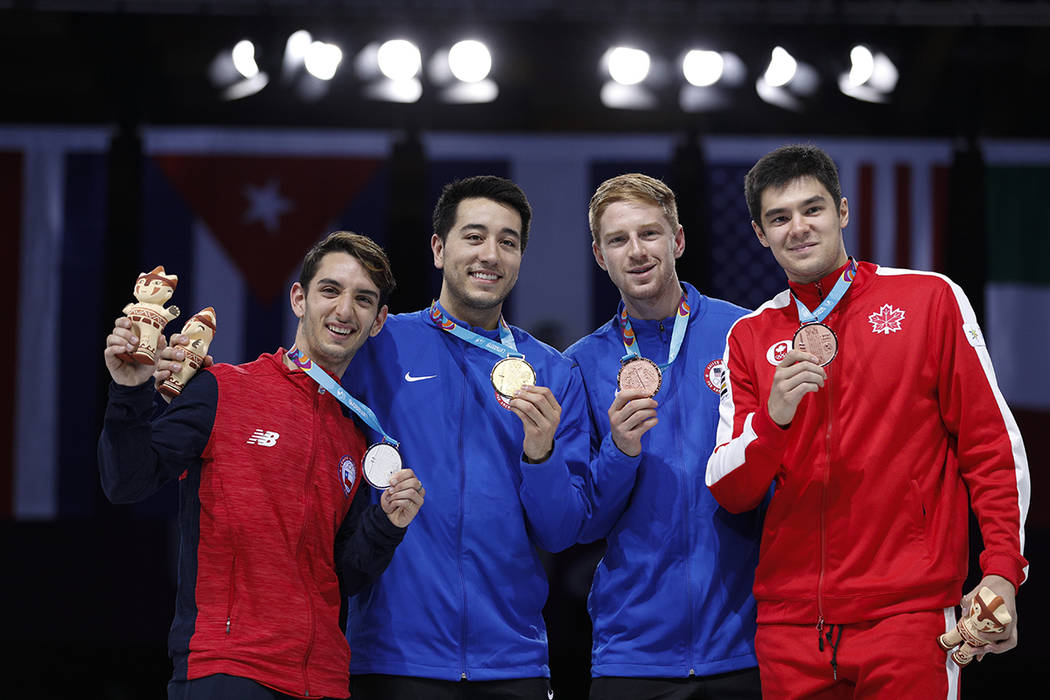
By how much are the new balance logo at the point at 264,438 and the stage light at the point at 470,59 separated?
14.3 ft

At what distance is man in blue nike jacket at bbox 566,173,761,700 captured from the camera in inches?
106

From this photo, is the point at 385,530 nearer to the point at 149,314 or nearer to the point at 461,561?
the point at 461,561

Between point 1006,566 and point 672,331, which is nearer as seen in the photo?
point 1006,566

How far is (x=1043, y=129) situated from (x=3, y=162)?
277 inches

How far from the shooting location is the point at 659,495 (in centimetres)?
280

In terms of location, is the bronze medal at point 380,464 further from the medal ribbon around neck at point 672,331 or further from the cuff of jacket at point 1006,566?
the cuff of jacket at point 1006,566

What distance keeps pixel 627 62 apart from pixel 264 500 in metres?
4.73

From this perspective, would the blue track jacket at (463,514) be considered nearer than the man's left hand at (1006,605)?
No

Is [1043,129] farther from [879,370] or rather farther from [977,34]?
[879,370]

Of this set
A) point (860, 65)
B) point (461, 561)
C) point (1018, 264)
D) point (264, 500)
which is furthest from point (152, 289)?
point (1018, 264)

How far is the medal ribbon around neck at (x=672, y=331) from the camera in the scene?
9.59 ft

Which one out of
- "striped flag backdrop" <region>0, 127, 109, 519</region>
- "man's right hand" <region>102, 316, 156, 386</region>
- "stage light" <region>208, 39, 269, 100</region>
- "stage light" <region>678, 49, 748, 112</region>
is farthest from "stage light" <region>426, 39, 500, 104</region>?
"man's right hand" <region>102, 316, 156, 386</region>

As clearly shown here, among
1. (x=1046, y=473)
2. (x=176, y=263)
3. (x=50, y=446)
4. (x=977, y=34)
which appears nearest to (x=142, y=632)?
(x=50, y=446)

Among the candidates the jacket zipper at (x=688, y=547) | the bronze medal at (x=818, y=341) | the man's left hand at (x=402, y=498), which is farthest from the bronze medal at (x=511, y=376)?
the bronze medal at (x=818, y=341)
